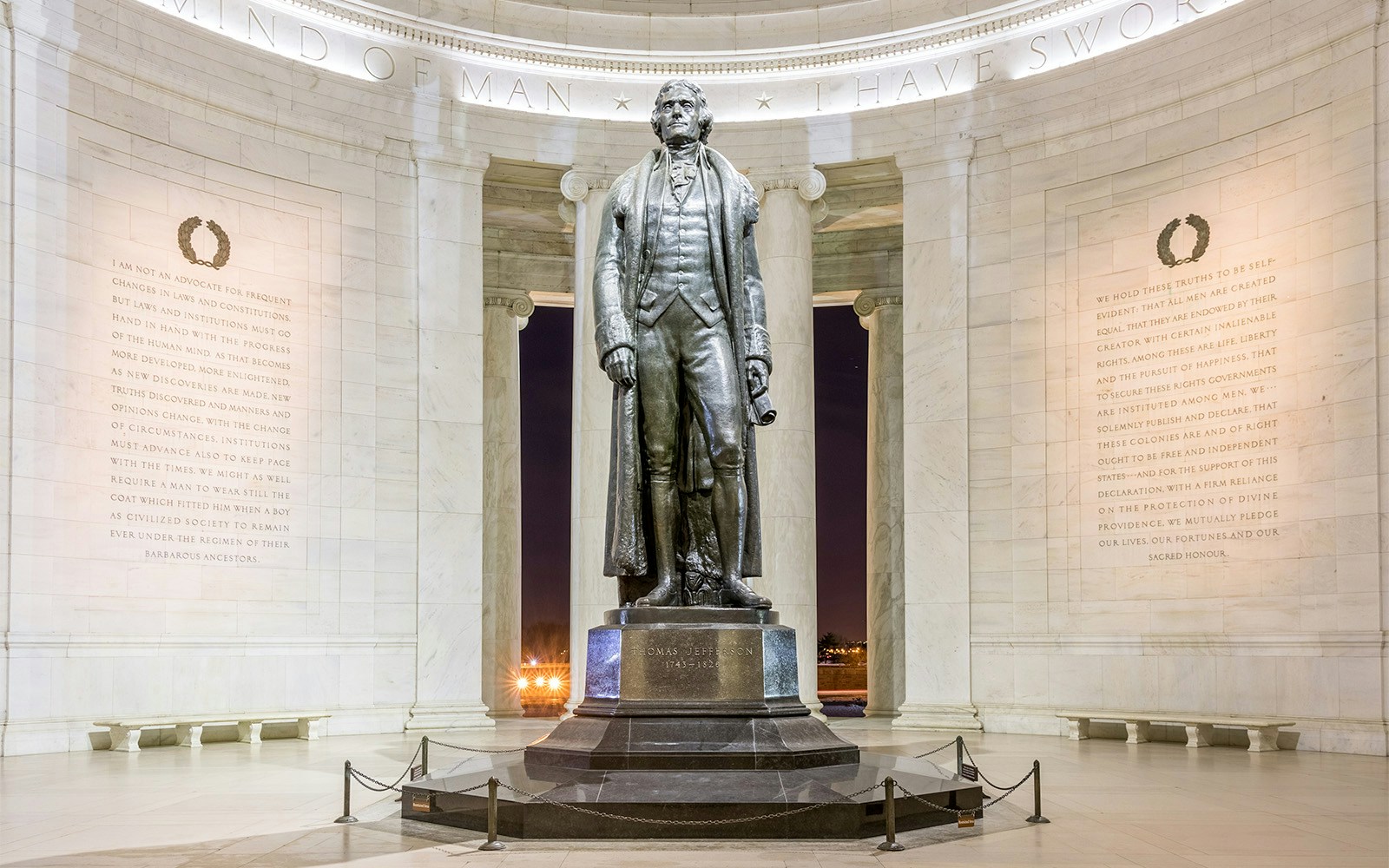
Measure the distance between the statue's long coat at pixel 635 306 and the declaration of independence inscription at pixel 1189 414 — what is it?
10.4m

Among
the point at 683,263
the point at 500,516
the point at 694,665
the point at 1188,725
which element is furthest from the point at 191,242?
the point at 1188,725

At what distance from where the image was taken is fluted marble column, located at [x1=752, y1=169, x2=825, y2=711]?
23609 mm

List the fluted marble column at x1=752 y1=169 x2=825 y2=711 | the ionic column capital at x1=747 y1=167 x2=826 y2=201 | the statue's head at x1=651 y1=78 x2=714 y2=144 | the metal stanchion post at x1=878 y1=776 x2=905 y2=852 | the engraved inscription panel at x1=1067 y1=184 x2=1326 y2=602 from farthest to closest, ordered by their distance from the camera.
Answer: the ionic column capital at x1=747 y1=167 x2=826 y2=201, the fluted marble column at x1=752 y1=169 x2=825 y2=711, the engraved inscription panel at x1=1067 y1=184 x2=1326 y2=602, the statue's head at x1=651 y1=78 x2=714 y2=144, the metal stanchion post at x1=878 y1=776 x2=905 y2=852

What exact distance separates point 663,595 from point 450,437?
12549mm

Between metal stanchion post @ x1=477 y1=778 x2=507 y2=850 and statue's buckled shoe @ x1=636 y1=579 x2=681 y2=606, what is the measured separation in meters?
2.22

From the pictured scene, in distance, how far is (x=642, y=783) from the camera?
10250 mm

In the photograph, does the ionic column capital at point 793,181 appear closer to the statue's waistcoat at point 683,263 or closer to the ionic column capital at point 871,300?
the ionic column capital at point 871,300

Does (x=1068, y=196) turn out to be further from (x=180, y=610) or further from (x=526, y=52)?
(x=180, y=610)

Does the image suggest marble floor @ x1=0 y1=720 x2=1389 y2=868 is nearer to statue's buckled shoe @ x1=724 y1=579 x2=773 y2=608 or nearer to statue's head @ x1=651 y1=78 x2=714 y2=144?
statue's buckled shoe @ x1=724 y1=579 x2=773 y2=608

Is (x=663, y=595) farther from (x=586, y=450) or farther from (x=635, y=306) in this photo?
(x=586, y=450)

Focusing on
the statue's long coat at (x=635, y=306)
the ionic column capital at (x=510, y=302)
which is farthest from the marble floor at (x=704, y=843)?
the ionic column capital at (x=510, y=302)

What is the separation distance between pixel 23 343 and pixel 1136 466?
15848 millimetres

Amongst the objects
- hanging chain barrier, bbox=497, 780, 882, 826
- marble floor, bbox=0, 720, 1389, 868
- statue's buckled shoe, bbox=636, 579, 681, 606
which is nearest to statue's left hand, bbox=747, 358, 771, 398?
statue's buckled shoe, bbox=636, 579, 681, 606

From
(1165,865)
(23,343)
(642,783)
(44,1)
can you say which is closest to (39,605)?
(23,343)
